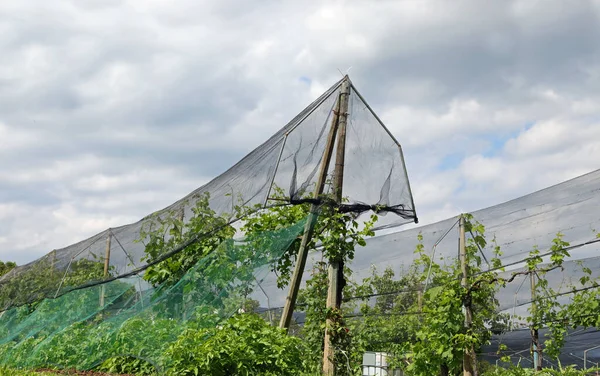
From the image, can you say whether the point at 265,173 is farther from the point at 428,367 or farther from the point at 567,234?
the point at 567,234

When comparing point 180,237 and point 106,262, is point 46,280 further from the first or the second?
point 180,237

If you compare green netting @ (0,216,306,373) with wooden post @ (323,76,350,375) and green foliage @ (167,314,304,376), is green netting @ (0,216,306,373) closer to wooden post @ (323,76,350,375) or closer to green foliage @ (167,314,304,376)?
green foliage @ (167,314,304,376)

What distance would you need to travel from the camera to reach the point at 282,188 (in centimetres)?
706

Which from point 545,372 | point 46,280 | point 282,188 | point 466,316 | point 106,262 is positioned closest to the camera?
point 545,372

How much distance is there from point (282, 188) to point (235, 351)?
80.1 inches

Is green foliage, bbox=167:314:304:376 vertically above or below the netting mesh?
below

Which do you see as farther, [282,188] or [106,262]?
[106,262]

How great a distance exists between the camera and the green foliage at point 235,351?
5.53 meters

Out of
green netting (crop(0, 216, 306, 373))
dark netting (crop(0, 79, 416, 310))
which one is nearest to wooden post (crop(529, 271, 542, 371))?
dark netting (crop(0, 79, 416, 310))

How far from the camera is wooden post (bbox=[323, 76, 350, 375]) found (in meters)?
6.93

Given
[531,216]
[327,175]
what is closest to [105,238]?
[327,175]

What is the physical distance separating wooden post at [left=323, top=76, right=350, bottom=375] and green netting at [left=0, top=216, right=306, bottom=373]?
60cm

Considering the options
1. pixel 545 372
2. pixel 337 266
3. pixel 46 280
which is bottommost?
pixel 545 372

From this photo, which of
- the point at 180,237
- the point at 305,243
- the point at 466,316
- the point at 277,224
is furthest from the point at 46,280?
the point at 466,316
